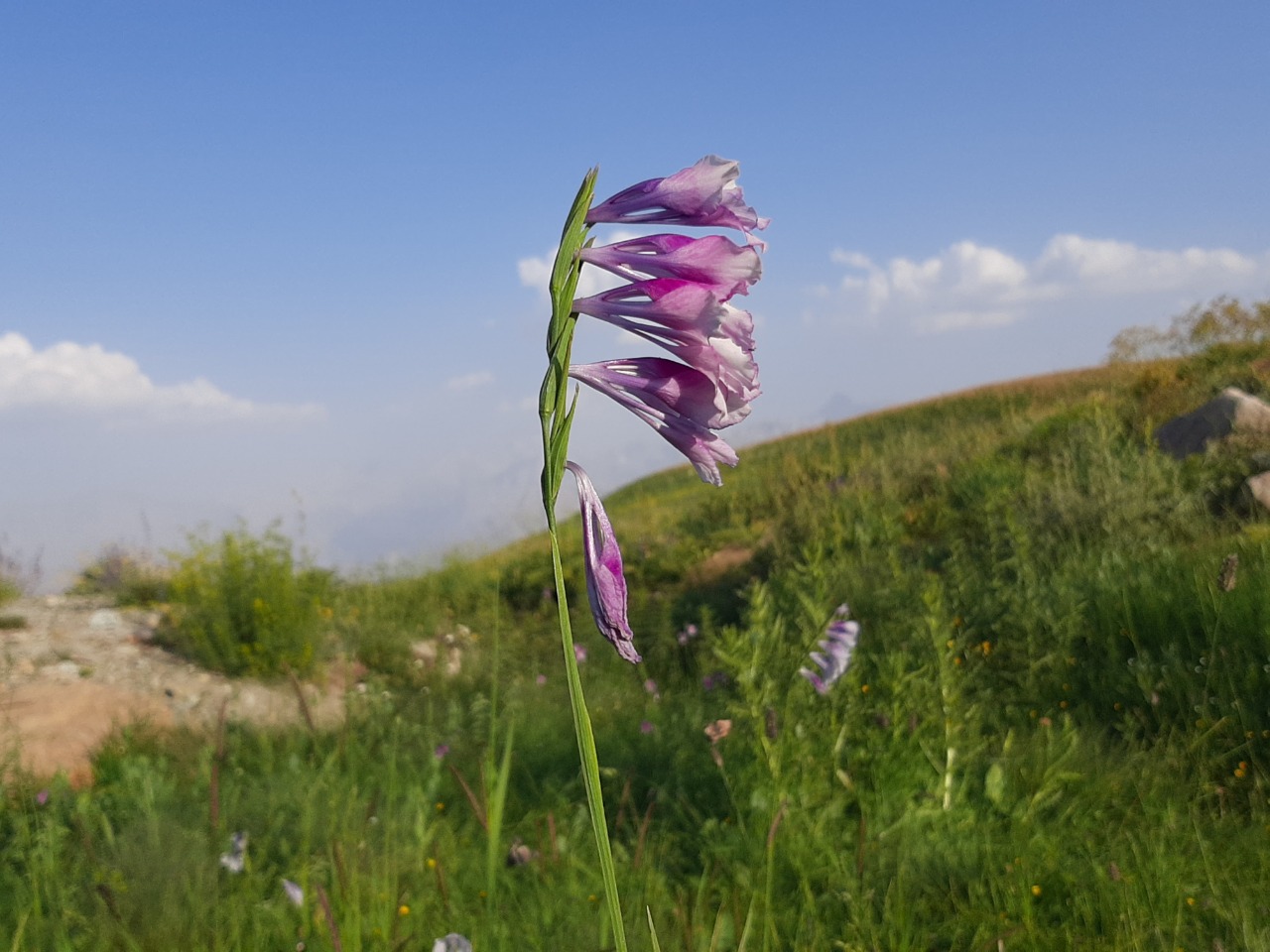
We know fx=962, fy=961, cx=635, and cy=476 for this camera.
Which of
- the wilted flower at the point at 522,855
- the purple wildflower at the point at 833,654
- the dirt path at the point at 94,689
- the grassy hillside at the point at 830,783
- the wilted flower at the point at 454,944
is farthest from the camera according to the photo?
the dirt path at the point at 94,689

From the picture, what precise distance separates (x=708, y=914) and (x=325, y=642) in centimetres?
506

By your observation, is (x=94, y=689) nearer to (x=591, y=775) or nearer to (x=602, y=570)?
(x=602, y=570)

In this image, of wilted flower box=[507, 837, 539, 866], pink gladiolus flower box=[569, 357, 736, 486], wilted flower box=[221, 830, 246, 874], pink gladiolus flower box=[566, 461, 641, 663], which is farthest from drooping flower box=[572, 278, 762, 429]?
wilted flower box=[221, 830, 246, 874]

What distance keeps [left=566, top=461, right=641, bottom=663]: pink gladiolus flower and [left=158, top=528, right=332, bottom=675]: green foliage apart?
596cm

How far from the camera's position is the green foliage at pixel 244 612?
21.7ft

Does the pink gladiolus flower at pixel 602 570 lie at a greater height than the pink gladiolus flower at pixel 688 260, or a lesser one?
lesser

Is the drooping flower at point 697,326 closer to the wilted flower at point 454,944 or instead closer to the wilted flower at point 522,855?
the wilted flower at point 454,944

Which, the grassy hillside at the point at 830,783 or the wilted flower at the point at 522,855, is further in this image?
the wilted flower at the point at 522,855

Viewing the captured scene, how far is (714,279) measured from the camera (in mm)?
884

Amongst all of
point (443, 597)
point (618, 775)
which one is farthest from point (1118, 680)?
point (443, 597)

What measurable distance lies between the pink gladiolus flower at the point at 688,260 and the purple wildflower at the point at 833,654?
2.15 m

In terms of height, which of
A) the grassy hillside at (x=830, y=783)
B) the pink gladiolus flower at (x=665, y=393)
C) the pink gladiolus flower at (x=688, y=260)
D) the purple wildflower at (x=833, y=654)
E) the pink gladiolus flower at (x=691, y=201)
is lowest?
the grassy hillside at (x=830, y=783)

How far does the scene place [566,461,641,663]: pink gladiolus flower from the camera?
90 centimetres

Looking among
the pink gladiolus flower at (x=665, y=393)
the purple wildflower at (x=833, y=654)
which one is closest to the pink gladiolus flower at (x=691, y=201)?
the pink gladiolus flower at (x=665, y=393)
